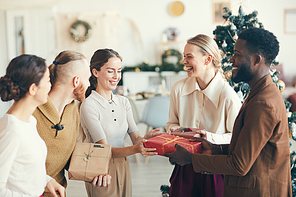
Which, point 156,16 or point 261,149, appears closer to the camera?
point 261,149

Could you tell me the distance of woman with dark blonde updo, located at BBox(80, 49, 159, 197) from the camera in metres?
1.78

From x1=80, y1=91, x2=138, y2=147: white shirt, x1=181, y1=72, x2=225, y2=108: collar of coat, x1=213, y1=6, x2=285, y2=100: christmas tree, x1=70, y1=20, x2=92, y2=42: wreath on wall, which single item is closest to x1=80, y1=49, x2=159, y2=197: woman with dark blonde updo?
x1=80, y1=91, x2=138, y2=147: white shirt

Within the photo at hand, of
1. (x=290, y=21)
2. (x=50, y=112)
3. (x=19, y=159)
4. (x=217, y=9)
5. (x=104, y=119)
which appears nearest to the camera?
(x=19, y=159)

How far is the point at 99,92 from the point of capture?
1.90m

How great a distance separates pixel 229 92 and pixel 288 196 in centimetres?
74

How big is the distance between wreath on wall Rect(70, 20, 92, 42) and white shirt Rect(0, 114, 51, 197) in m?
7.33

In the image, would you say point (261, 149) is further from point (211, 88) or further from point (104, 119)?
point (104, 119)

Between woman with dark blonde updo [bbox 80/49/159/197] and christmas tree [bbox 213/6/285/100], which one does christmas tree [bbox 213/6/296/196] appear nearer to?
christmas tree [bbox 213/6/285/100]

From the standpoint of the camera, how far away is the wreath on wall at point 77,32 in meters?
Answer: 8.23

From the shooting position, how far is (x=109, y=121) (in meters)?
1.84

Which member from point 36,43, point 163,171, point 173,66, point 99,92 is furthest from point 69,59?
point 36,43

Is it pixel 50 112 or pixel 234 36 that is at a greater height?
pixel 234 36

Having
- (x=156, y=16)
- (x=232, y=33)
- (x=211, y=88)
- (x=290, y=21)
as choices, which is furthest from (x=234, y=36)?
(x=290, y=21)

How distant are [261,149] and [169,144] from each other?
48 centimetres
